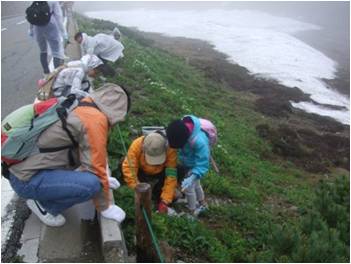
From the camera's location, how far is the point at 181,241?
5.54 m

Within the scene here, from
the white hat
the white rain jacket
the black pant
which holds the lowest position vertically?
the black pant

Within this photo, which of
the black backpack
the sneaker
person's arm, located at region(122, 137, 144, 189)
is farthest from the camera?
the black backpack

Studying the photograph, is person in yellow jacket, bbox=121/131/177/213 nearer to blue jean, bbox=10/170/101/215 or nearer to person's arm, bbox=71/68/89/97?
blue jean, bbox=10/170/101/215

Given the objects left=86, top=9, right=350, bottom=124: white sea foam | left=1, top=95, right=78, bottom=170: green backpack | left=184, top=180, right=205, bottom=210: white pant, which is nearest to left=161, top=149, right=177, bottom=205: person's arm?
left=184, top=180, right=205, bottom=210: white pant

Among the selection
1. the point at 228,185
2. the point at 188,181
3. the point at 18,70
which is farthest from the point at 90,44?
the point at 188,181

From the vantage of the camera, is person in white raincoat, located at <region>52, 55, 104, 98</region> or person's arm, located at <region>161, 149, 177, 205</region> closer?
person's arm, located at <region>161, 149, 177, 205</region>

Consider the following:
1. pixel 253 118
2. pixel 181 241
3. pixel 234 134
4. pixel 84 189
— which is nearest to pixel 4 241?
pixel 84 189

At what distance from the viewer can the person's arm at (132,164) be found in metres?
5.98

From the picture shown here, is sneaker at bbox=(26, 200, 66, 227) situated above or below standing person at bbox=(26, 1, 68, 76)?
below

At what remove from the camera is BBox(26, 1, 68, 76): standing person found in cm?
943

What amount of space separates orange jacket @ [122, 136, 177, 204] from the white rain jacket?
15.7 feet

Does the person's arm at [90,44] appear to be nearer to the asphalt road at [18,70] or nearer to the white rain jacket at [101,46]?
the white rain jacket at [101,46]

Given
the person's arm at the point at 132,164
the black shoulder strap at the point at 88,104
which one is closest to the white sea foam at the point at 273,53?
the person's arm at the point at 132,164

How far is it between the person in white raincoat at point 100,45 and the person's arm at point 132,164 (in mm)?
4777
